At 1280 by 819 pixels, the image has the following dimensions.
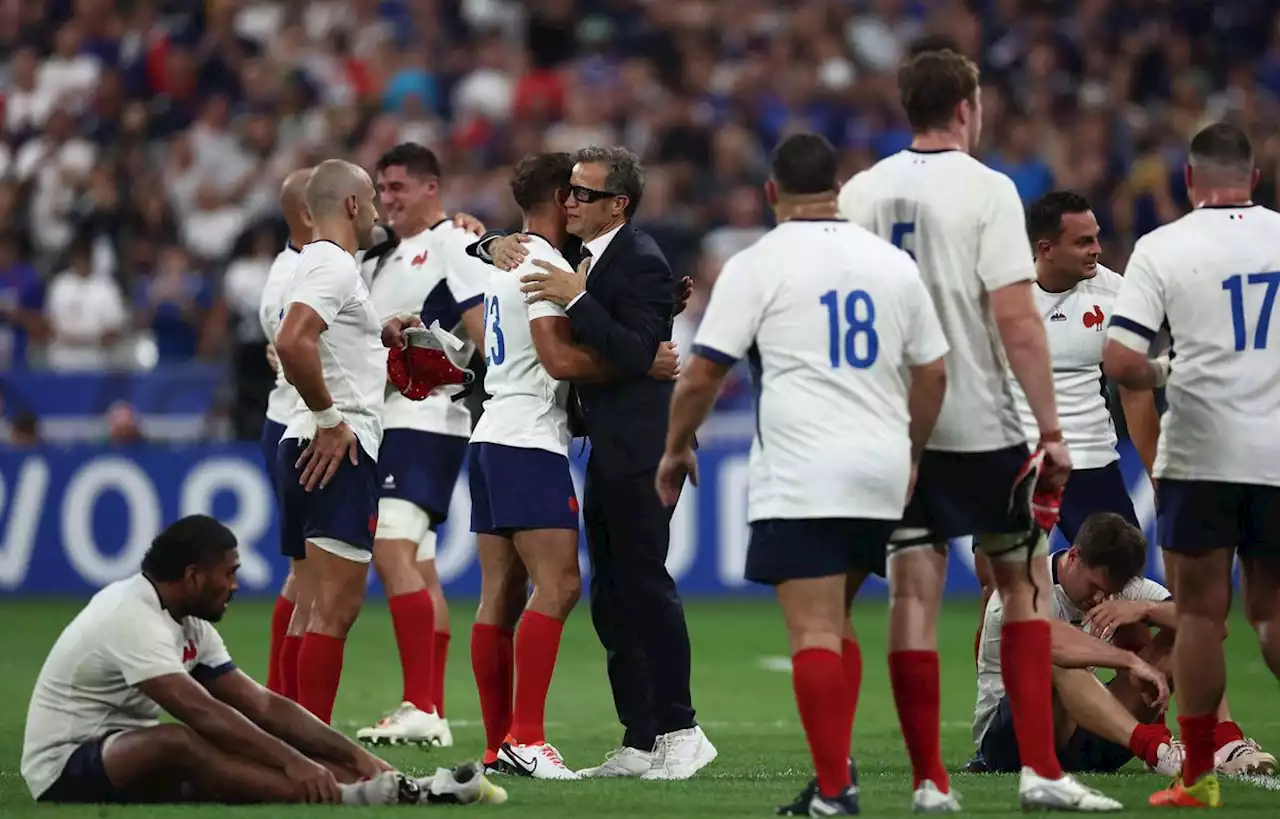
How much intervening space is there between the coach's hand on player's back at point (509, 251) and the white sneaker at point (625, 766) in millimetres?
2047

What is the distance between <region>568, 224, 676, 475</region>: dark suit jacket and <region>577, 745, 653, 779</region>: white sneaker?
116 cm

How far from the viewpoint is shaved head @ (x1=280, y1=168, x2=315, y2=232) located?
9523mm

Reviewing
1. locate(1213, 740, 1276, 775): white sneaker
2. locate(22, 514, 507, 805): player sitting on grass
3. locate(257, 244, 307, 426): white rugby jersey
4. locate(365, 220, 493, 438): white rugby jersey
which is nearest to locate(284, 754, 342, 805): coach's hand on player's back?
locate(22, 514, 507, 805): player sitting on grass

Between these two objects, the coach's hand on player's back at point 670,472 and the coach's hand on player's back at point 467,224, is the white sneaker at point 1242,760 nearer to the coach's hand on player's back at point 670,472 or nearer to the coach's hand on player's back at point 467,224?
the coach's hand on player's back at point 670,472

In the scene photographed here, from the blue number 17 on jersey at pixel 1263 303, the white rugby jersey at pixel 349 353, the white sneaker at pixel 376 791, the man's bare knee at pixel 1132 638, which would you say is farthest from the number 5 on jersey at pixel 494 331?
the blue number 17 on jersey at pixel 1263 303

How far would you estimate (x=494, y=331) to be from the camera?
329 inches

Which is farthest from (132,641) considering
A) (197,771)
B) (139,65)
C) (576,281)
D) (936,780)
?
(139,65)

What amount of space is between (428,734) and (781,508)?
3.57 metres

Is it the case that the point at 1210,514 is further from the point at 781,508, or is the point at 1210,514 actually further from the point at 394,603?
the point at 394,603

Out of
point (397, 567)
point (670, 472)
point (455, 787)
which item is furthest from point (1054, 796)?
point (397, 567)

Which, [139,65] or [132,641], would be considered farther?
[139,65]

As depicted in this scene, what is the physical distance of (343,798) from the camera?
698 centimetres

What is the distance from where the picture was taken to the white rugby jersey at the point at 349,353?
826 cm

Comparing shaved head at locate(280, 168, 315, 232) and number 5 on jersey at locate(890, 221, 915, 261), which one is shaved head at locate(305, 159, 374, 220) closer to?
shaved head at locate(280, 168, 315, 232)
